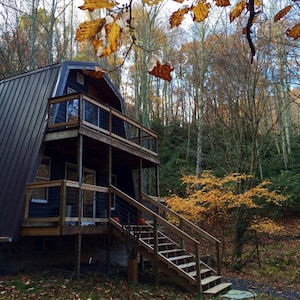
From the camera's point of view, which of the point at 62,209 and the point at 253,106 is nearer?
the point at 62,209

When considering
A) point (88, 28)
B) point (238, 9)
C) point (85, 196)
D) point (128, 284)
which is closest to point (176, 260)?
point (128, 284)

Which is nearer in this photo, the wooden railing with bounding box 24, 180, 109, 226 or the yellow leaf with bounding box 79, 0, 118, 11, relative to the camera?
the yellow leaf with bounding box 79, 0, 118, 11

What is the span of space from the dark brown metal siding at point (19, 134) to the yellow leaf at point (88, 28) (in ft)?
24.6

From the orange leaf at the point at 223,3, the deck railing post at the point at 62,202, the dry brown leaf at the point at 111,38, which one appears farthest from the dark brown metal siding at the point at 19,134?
the orange leaf at the point at 223,3

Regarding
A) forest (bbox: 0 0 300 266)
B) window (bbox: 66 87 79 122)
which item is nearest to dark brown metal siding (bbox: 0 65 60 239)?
window (bbox: 66 87 79 122)

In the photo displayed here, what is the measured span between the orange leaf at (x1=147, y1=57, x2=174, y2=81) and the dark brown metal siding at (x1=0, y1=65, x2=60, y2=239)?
746 centimetres

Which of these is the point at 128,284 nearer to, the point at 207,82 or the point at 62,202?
the point at 62,202

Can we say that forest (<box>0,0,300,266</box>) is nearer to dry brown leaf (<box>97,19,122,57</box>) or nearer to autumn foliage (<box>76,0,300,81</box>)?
autumn foliage (<box>76,0,300,81</box>)

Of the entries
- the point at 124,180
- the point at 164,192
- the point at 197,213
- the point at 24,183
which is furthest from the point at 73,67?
the point at 164,192

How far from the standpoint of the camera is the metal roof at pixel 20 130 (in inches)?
341

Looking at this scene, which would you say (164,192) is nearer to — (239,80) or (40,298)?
(239,80)

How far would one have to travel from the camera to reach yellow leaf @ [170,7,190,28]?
2115 millimetres

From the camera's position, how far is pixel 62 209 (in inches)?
306

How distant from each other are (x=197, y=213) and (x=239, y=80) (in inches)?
224
